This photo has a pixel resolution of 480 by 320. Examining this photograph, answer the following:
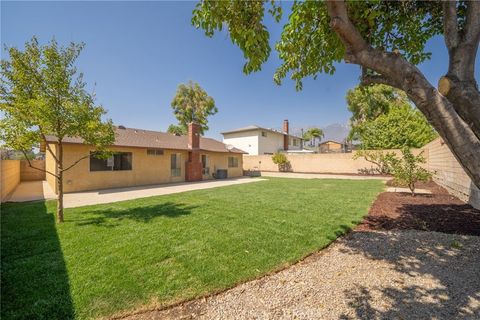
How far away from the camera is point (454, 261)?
147 inches

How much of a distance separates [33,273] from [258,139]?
29629mm

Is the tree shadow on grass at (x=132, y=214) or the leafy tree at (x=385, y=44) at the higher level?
the leafy tree at (x=385, y=44)

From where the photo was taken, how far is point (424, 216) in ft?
20.8

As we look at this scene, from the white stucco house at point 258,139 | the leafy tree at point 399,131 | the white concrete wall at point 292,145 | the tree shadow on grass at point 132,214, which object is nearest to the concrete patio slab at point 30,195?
the tree shadow on grass at point 132,214

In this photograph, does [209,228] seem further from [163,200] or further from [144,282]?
[163,200]

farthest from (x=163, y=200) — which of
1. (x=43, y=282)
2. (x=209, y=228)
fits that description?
(x=43, y=282)

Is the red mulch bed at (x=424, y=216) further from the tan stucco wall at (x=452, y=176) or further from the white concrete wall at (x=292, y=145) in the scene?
the white concrete wall at (x=292, y=145)

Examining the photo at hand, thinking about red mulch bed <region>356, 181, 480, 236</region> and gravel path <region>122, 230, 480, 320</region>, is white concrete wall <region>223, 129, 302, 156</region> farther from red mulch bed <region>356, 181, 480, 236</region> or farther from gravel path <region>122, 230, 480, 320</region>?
gravel path <region>122, 230, 480, 320</region>

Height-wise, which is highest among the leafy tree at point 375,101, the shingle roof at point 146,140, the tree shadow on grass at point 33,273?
the leafy tree at point 375,101

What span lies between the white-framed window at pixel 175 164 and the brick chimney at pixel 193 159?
59cm

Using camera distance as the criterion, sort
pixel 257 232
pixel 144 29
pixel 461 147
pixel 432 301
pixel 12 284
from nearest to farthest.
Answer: pixel 461 147, pixel 432 301, pixel 12 284, pixel 257 232, pixel 144 29

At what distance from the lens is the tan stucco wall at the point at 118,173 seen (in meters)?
11.3

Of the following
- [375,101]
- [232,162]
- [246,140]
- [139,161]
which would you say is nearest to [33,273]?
[139,161]

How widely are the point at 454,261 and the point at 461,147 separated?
3035 mm
